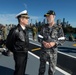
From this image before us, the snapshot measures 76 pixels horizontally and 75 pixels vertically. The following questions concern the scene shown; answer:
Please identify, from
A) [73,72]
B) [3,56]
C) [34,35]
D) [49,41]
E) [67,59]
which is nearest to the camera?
[49,41]

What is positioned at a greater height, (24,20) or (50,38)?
(24,20)

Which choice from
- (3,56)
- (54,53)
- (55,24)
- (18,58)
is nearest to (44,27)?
(55,24)

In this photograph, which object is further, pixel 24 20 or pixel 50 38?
pixel 50 38

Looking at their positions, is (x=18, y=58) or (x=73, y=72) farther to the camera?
(x=73, y=72)

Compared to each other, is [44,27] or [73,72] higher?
[44,27]

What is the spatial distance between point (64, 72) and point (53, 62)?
2073mm

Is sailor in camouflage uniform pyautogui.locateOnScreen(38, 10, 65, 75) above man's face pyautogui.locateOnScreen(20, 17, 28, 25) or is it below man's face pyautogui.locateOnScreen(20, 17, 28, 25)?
below

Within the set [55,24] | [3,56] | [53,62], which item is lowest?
[3,56]

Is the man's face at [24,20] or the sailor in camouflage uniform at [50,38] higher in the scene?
the man's face at [24,20]

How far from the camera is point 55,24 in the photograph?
6766 millimetres

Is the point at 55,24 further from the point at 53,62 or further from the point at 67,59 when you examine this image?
the point at 67,59

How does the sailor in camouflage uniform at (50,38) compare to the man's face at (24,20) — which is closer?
the man's face at (24,20)

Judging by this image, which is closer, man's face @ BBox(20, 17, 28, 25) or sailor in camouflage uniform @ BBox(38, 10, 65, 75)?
man's face @ BBox(20, 17, 28, 25)

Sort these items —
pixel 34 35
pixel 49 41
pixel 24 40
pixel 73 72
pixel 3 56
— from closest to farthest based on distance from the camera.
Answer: pixel 24 40, pixel 49 41, pixel 73 72, pixel 3 56, pixel 34 35
